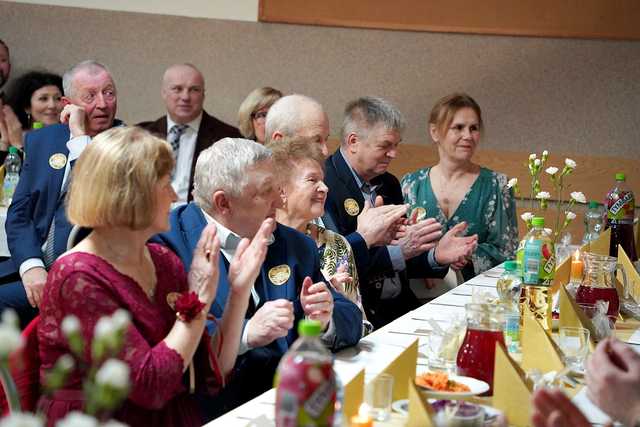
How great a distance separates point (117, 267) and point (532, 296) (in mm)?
1484

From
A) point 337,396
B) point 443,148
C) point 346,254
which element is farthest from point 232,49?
point 337,396

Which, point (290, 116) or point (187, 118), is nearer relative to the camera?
point (290, 116)

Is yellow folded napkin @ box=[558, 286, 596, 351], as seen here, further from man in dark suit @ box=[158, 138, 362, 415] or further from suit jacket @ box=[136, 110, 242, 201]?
suit jacket @ box=[136, 110, 242, 201]

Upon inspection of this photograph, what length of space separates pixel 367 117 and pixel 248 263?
236cm

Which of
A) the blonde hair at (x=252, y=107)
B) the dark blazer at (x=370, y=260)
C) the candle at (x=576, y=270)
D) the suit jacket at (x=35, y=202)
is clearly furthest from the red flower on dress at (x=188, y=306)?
the blonde hair at (x=252, y=107)

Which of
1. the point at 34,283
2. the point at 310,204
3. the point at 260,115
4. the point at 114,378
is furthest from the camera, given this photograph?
the point at 260,115

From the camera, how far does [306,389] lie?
4.57 ft

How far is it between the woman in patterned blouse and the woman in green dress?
1.77 m

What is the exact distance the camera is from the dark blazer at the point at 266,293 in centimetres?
269

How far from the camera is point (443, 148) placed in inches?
213

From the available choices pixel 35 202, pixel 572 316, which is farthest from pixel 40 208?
pixel 572 316

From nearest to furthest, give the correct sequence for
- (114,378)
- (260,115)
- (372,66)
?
(114,378) → (260,115) → (372,66)

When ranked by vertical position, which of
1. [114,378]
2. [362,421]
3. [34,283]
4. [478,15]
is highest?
[478,15]

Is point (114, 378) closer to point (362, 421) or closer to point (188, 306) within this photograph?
point (362, 421)
